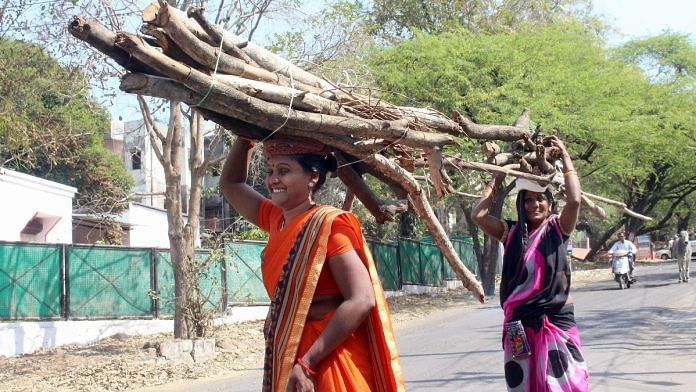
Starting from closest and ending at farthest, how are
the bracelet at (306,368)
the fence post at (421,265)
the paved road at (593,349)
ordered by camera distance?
the bracelet at (306,368)
the paved road at (593,349)
the fence post at (421,265)

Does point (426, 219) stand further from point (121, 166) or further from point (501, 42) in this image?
point (121, 166)

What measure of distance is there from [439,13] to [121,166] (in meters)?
13.9

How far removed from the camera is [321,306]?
304cm

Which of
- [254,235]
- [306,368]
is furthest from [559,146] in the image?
[254,235]

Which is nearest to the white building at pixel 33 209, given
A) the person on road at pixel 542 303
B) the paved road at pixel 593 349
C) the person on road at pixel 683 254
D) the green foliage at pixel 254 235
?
the green foliage at pixel 254 235

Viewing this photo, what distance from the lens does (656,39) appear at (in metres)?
37.8

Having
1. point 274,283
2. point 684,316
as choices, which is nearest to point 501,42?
point 684,316

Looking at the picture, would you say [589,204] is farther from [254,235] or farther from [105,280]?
[254,235]

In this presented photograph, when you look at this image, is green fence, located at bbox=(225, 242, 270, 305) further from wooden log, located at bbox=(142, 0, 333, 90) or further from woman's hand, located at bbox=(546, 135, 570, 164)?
wooden log, located at bbox=(142, 0, 333, 90)

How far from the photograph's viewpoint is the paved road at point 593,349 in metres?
8.48

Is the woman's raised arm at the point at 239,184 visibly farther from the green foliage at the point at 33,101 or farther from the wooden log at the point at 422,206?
the green foliage at the point at 33,101

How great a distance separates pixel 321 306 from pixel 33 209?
1589cm

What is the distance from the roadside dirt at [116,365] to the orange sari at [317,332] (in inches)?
301

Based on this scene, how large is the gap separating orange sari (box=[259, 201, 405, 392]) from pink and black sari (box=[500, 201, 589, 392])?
1.81 m
